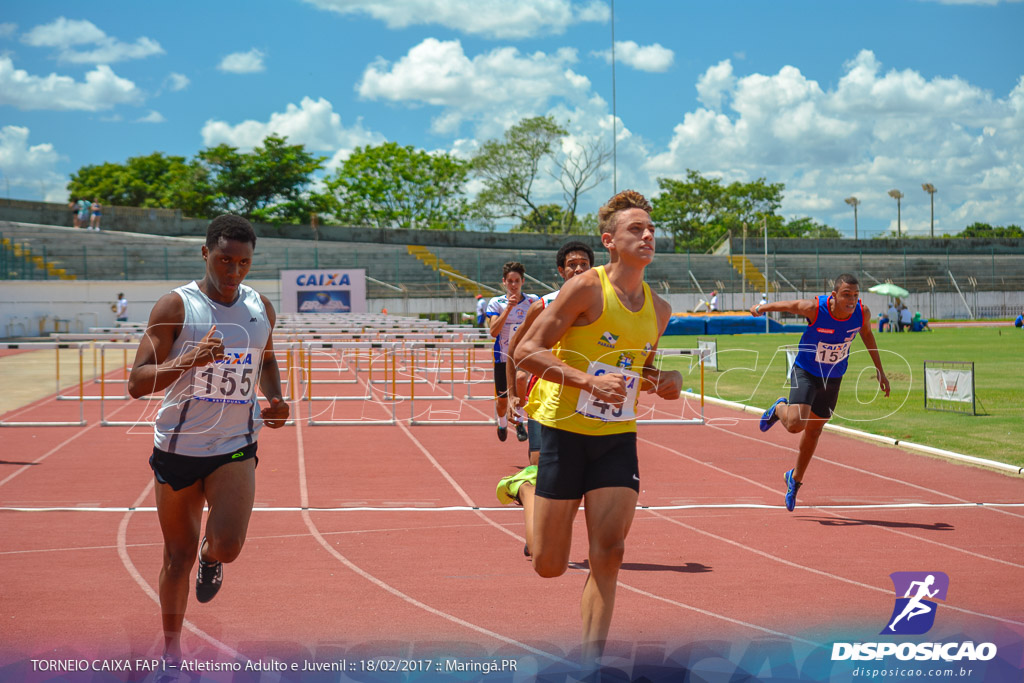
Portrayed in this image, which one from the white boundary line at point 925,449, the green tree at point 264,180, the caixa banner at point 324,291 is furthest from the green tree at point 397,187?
the white boundary line at point 925,449

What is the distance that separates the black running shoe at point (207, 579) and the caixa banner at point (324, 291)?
116 ft

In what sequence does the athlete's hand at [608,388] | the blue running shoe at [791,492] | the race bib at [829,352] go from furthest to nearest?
the race bib at [829,352]
the blue running shoe at [791,492]
the athlete's hand at [608,388]

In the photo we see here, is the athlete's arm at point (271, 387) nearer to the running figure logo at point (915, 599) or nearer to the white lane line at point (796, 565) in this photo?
the running figure logo at point (915, 599)

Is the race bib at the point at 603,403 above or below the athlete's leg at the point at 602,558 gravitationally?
above

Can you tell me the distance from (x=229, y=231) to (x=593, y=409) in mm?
1735

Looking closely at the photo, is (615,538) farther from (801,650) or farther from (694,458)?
(694,458)

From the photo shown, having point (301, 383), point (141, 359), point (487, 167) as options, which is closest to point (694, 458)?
point (141, 359)

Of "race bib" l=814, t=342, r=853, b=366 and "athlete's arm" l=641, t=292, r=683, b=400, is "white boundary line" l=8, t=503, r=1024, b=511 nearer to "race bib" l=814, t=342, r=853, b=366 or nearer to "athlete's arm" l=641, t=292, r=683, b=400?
"race bib" l=814, t=342, r=853, b=366

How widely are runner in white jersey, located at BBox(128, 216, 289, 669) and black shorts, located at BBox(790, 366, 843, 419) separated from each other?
5082mm

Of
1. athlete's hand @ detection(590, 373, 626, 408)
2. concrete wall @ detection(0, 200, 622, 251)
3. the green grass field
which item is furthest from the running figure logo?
concrete wall @ detection(0, 200, 622, 251)

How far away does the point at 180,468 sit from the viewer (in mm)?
4027

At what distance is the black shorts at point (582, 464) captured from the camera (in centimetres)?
398

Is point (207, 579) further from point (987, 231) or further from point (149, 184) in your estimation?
point (987, 231)

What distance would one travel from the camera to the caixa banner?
39531 millimetres
